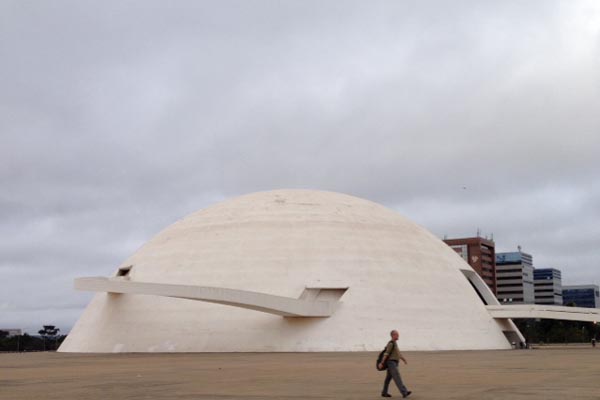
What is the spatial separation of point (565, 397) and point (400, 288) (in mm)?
28190

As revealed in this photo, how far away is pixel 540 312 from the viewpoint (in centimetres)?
4353

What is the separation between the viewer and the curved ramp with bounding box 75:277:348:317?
3547cm

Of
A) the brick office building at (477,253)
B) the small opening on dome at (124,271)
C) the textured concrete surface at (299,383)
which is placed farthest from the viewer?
the brick office building at (477,253)

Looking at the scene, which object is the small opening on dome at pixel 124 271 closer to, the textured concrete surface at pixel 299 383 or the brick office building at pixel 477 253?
the textured concrete surface at pixel 299 383

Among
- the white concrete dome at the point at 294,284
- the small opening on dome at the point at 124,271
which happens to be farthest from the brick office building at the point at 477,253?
the small opening on dome at the point at 124,271

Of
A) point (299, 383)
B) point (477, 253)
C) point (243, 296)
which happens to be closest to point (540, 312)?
point (243, 296)

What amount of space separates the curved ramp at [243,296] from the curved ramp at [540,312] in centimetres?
1119

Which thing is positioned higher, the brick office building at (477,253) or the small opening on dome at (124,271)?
the brick office building at (477,253)

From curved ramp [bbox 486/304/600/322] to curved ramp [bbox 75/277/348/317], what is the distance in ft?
36.7

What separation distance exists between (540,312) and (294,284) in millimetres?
16063

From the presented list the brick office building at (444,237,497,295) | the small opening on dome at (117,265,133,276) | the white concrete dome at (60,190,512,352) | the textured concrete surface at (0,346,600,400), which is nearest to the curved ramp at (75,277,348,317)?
the white concrete dome at (60,190,512,352)

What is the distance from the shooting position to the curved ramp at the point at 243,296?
3547 centimetres

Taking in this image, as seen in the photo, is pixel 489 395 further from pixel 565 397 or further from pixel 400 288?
pixel 400 288

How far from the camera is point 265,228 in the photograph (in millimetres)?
43531
